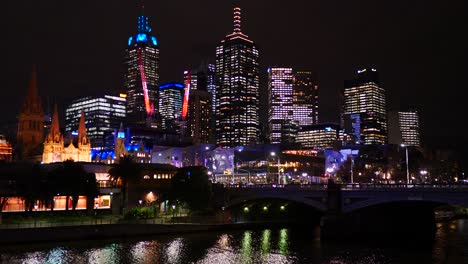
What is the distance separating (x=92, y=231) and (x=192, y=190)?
30.4 metres

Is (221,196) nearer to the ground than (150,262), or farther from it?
farther from it

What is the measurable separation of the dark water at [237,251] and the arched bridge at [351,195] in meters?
7.69

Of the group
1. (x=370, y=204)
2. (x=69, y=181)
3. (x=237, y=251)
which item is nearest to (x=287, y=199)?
(x=370, y=204)

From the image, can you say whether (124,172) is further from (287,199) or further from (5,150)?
(5,150)

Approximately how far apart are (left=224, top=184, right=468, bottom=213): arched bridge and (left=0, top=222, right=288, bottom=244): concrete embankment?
47.5 ft

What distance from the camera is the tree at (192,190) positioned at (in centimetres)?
11538

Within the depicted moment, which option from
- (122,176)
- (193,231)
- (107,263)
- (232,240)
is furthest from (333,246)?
(122,176)

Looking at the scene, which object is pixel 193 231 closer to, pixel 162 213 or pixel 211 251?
pixel 162 213

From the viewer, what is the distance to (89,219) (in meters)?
98.4

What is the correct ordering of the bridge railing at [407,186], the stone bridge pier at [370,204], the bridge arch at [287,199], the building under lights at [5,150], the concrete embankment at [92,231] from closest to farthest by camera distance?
the concrete embankment at [92,231] < the bridge railing at [407,186] < the stone bridge pier at [370,204] < the bridge arch at [287,199] < the building under lights at [5,150]

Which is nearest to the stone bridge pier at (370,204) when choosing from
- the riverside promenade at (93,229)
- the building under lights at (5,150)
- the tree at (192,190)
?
the tree at (192,190)

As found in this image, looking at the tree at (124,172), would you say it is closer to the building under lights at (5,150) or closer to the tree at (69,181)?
the tree at (69,181)

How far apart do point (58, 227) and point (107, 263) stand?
74.6ft

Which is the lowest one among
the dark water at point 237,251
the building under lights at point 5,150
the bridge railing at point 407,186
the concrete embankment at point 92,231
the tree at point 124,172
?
the dark water at point 237,251
